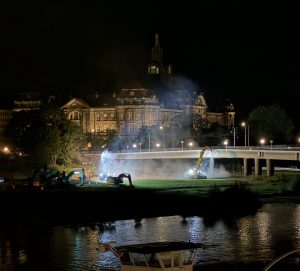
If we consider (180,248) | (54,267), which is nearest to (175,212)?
(54,267)

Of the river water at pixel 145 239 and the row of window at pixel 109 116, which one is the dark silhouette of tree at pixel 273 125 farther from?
the river water at pixel 145 239

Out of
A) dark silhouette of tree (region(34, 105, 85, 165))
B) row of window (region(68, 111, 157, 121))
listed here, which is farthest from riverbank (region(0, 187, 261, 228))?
row of window (region(68, 111, 157, 121))

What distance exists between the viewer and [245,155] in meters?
104

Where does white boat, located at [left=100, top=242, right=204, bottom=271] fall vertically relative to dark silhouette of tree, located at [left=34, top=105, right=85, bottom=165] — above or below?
below

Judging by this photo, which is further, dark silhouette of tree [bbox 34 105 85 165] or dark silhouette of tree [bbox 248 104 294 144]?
dark silhouette of tree [bbox 248 104 294 144]

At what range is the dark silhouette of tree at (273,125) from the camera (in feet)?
531

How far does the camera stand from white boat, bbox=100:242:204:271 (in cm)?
2786

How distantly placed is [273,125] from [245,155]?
64.6 meters

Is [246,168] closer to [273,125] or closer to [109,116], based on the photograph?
[273,125]

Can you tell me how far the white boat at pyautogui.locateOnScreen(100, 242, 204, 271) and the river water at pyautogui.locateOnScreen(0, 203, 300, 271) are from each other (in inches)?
247

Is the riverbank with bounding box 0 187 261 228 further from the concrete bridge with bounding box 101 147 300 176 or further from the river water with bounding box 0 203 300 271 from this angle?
the concrete bridge with bounding box 101 147 300 176

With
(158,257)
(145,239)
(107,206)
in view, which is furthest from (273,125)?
(158,257)

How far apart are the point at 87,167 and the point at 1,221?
6221cm

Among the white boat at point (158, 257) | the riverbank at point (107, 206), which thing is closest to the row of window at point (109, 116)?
the riverbank at point (107, 206)
